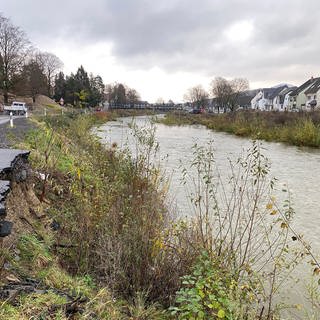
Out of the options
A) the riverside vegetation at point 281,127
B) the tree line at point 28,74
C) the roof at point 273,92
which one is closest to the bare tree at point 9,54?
the tree line at point 28,74

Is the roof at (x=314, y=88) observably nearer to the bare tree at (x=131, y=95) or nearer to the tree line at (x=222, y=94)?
the tree line at (x=222, y=94)

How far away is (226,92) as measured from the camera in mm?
73062

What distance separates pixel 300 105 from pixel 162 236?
71.7m

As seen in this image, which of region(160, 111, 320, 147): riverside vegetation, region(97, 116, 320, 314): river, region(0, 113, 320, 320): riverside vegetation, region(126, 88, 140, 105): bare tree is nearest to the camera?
region(0, 113, 320, 320): riverside vegetation

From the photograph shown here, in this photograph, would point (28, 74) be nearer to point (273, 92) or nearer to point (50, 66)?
point (50, 66)

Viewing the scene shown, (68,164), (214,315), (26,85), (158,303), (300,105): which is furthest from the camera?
(300,105)

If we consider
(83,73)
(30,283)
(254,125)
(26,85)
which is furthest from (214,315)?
(83,73)

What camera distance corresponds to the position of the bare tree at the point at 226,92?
7281cm

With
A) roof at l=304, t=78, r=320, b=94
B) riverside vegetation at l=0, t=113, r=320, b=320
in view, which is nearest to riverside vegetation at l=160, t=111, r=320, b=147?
riverside vegetation at l=0, t=113, r=320, b=320

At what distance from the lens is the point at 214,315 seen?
114 inches

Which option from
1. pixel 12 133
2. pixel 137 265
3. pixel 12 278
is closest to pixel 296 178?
pixel 137 265

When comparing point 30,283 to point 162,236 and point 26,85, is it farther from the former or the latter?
point 26,85

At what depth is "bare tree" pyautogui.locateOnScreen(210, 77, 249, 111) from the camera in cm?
7281

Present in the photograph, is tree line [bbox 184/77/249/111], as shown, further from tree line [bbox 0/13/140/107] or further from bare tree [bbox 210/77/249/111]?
tree line [bbox 0/13/140/107]
